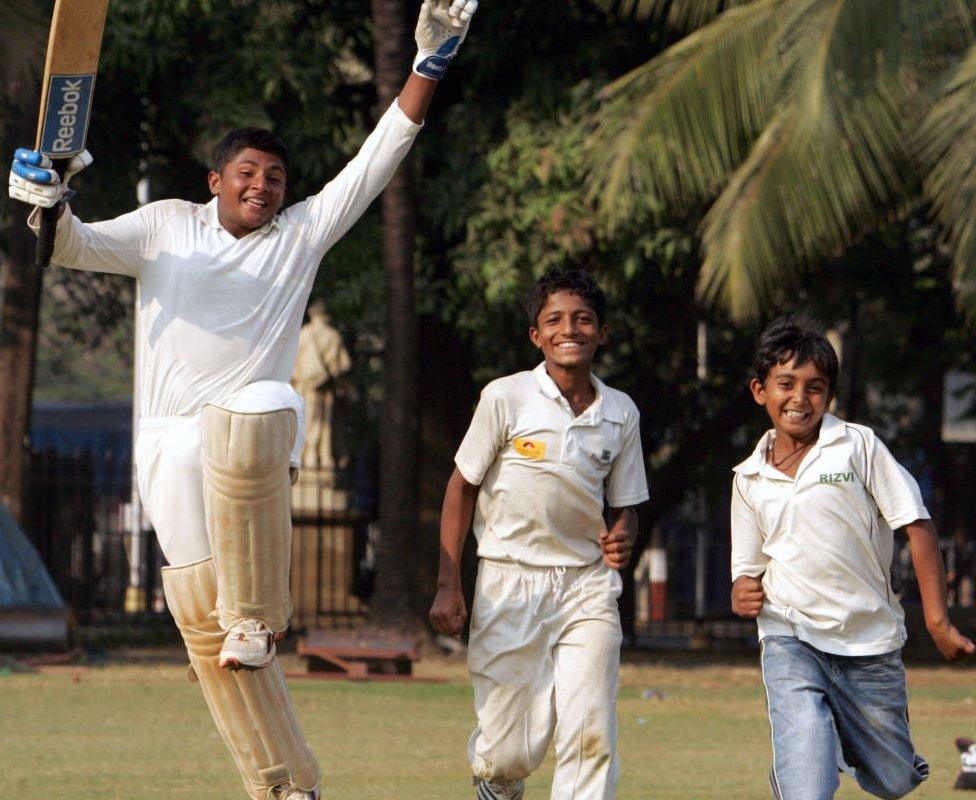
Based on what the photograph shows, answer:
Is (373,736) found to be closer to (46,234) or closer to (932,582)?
(932,582)

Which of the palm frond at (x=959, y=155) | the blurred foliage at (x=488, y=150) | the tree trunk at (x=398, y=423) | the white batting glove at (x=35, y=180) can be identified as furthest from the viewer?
the blurred foliage at (x=488, y=150)

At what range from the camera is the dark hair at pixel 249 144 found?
5.71 metres

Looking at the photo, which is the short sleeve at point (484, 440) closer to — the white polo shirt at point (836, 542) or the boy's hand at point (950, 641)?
the white polo shirt at point (836, 542)

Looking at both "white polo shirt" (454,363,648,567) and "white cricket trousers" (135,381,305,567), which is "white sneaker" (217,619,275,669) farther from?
"white polo shirt" (454,363,648,567)

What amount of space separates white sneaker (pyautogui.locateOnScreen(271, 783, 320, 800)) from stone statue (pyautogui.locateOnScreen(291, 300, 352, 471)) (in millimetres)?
13220

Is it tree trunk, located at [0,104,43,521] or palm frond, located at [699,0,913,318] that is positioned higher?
palm frond, located at [699,0,913,318]

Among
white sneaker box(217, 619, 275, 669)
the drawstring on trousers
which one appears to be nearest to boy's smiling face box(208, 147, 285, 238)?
white sneaker box(217, 619, 275, 669)

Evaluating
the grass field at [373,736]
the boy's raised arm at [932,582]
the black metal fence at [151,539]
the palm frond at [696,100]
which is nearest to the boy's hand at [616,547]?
the boy's raised arm at [932,582]

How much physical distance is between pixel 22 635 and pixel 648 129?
6.02 m

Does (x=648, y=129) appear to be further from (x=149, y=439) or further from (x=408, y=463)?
(x=149, y=439)

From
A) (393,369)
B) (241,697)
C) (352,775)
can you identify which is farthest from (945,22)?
(241,697)

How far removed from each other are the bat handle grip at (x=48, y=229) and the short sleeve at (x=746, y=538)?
83.6 inches

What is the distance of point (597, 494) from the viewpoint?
593 cm

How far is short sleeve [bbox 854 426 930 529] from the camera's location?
5.47 m
